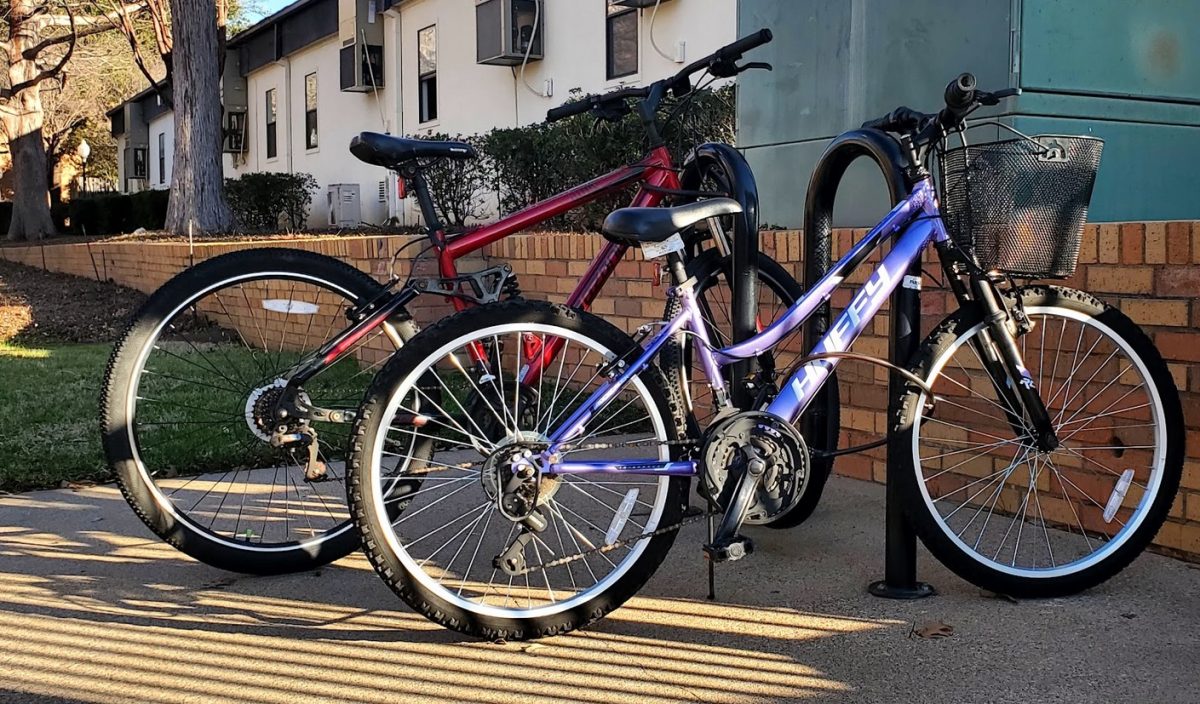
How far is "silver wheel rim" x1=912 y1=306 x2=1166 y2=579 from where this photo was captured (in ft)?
10.2

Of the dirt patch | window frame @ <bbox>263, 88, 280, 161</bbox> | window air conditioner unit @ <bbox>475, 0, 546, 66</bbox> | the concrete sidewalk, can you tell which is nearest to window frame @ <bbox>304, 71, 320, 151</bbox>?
window frame @ <bbox>263, 88, 280, 161</bbox>

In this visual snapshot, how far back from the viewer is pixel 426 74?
1819 centimetres

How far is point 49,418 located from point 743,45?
433 cm

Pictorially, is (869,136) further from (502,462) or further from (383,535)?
(383,535)

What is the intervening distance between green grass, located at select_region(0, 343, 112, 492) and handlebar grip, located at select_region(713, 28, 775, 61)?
304 cm

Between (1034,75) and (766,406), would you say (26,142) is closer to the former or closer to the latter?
(1034,75)

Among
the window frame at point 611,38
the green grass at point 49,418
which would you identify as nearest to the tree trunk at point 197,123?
the window frame at point 611,38

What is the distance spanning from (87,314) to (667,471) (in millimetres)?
10054

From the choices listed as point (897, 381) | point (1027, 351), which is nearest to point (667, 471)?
point (897, 381)

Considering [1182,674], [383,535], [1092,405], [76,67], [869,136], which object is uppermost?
[76,67]

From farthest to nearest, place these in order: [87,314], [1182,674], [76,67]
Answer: [76,67] → [87,314] → [1182,674]

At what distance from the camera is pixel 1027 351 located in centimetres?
375

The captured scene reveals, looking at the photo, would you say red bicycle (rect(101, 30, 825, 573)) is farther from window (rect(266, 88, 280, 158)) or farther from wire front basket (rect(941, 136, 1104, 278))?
window (rect(266, 88, 280, 158))

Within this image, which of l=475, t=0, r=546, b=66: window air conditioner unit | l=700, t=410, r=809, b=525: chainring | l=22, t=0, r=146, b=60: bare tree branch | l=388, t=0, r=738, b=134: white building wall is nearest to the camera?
l=700, t=410, r=809, b=525: chainring
